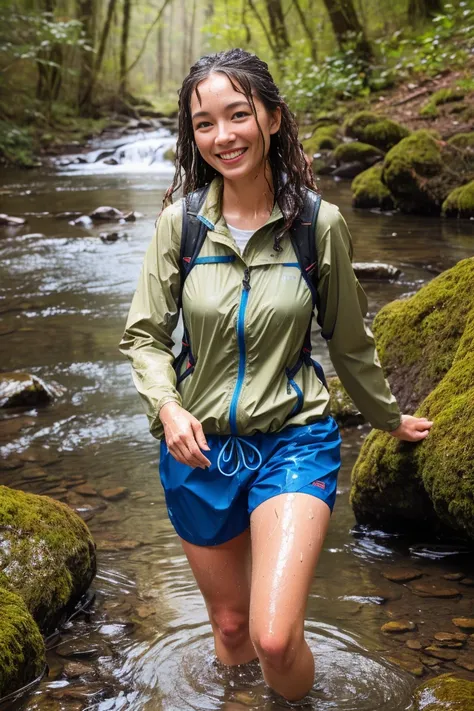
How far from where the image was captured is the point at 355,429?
629cm

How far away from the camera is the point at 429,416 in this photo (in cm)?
423

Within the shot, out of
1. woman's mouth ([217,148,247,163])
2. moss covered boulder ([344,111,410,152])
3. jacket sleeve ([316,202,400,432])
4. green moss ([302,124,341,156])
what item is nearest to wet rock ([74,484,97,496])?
jacket sleeve ([316,202,400,432])

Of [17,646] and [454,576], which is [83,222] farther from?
[17,646]

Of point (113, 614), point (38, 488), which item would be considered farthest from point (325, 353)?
point (113, 614)

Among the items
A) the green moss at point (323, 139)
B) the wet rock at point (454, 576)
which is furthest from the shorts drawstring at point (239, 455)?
the green moss at point (323, 139)

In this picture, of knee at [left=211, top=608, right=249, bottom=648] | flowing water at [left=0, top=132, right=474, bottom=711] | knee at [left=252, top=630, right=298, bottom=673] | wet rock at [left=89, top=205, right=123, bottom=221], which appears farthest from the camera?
wet rock at [left=89, top=205, right=123, bottom=221]

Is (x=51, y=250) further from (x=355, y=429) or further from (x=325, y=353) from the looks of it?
(x=355, y=429)

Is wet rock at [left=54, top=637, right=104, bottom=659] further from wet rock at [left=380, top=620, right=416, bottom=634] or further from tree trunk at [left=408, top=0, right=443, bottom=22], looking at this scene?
tree trunk at [left=408, top=0, right=443, bottom=22]

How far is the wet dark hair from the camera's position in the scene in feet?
9.43

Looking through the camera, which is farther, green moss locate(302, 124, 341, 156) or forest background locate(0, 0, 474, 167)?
forest background locate(0, 0, 474, 167)

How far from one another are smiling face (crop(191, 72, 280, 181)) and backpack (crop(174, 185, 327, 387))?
17 centimetres

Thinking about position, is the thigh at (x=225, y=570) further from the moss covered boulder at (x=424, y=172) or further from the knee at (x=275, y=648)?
the moss covered boulder at (x=424, y=172)

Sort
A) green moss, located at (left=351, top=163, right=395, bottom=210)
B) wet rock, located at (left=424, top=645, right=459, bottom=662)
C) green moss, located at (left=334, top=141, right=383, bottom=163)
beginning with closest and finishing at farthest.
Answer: wet rock, located at (left=424, top=645, right=459, bottom=662) < green moss, located at (left=351, top=163, right=395, bottom=210) < green moss, located at (left=334, top=141, right=383, bottom=163)

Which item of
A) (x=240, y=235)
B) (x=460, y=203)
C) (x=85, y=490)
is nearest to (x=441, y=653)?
(x=240, y=235)
